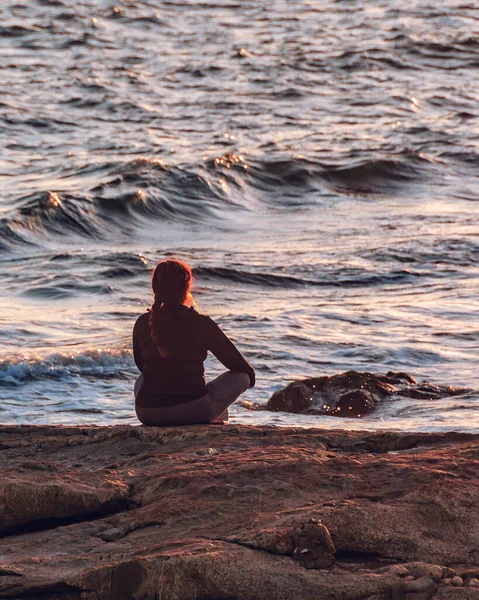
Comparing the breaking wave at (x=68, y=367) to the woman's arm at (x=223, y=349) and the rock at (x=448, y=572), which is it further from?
the rock at (x=448, y=572)

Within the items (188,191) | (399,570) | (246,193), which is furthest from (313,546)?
(246,193)

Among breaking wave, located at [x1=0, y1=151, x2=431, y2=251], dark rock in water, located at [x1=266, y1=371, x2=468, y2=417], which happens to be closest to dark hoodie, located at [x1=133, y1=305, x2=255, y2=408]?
dark rock in water, located at [x1=266, y1=371, x2=468, y2=417]

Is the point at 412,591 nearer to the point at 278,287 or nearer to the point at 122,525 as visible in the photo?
the point at 122,525

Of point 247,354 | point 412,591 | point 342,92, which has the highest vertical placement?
point 342,92

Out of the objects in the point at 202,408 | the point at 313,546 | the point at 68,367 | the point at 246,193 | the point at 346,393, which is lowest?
the point at 68,367

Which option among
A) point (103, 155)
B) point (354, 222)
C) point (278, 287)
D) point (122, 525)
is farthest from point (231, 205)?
point (122, 525)

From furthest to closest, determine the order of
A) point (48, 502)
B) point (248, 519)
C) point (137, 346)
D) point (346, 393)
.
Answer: point (346, 393)
point (137, 346)
point (48, 502)
point (248, 519)

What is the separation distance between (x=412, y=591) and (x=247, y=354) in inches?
272

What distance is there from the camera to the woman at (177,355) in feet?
20.1

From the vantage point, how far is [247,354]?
10656 mm

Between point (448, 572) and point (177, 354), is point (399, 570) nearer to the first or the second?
point (448, 572)

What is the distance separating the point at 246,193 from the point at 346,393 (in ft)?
34.5

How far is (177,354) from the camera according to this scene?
6230 mm

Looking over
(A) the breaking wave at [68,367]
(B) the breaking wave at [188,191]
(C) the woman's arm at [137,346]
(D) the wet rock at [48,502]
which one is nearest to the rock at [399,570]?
(D) the wet rock at [48,502]
